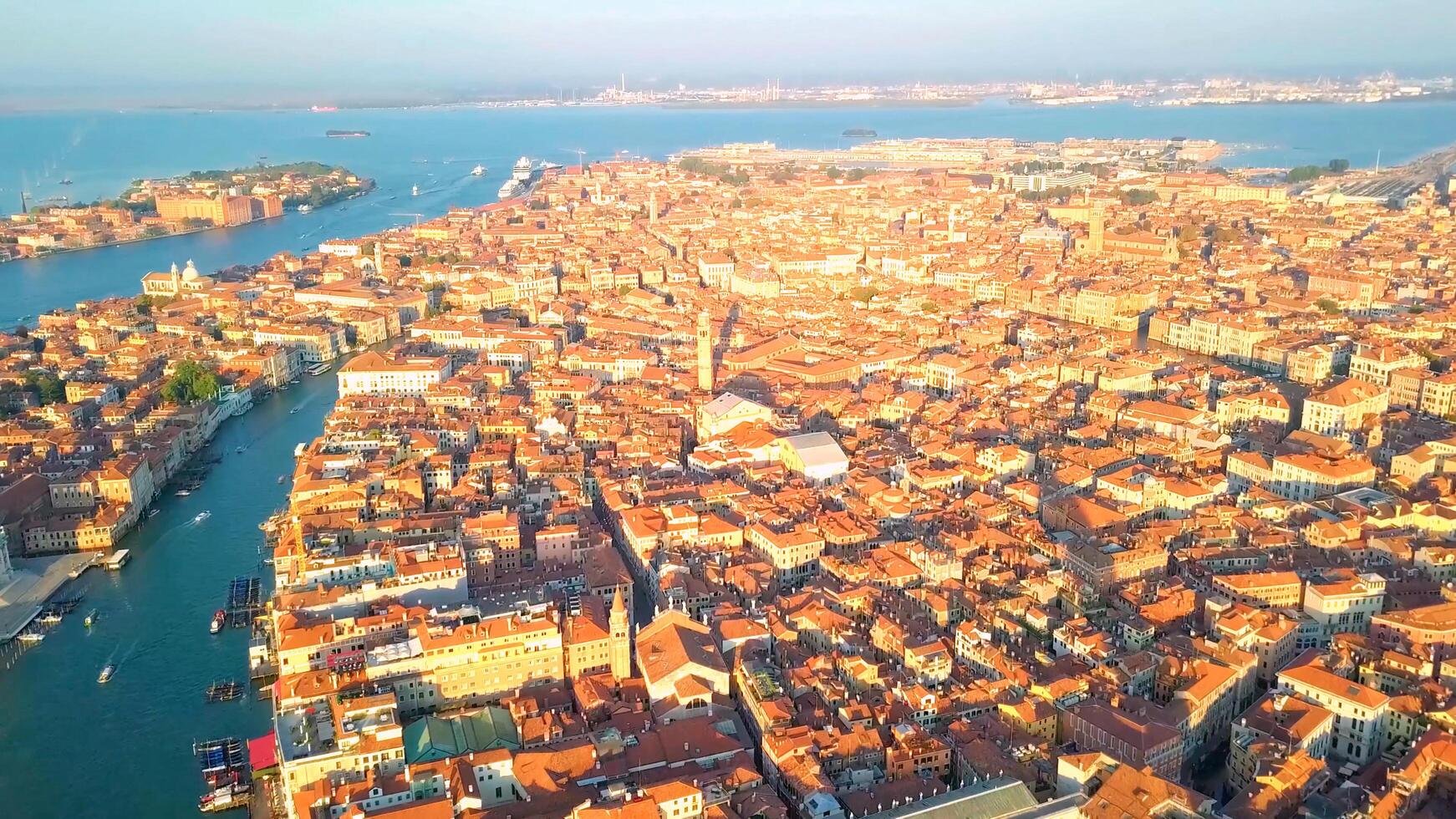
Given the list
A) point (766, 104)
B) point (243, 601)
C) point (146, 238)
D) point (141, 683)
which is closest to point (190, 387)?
point (243, 601)

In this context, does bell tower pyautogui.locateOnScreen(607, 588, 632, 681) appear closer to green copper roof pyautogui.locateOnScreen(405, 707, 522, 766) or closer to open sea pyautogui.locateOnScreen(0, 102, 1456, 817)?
green copper roof pyautogui.locateOnScreen(405, 707, 522, 766)

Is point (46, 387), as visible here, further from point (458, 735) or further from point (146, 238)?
point (146, 238)

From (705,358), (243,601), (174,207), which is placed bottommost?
(243,601)

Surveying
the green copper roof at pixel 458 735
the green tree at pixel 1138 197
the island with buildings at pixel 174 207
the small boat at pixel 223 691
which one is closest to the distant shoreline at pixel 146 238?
the island with buildings at pixel 174 207

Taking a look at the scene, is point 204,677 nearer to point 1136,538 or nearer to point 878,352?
point 1136,538

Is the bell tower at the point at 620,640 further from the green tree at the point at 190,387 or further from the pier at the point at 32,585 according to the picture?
the green tree at the point at 190,387
